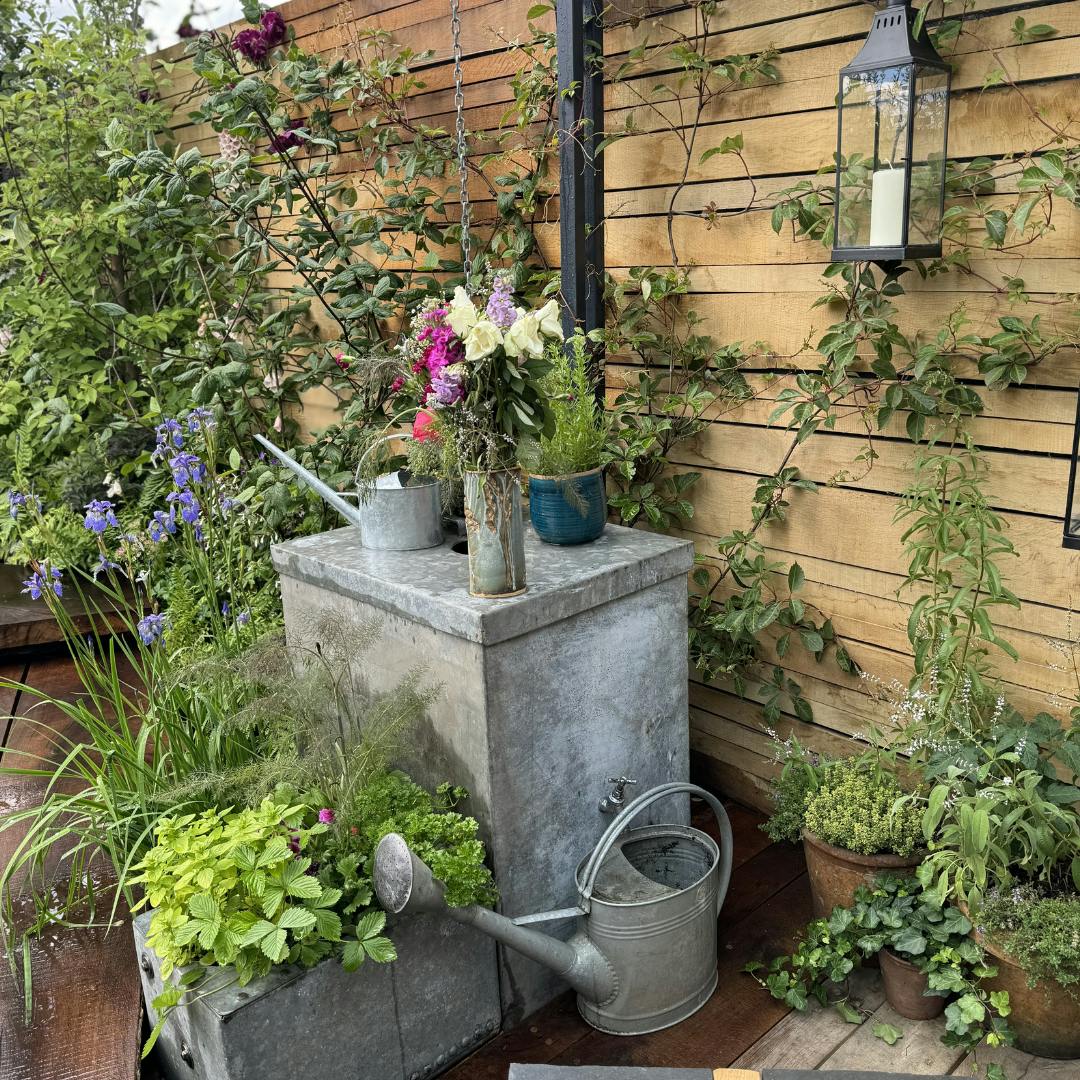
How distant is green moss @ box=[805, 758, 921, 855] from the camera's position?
2086mm

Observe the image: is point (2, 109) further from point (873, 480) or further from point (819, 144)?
point (873, 480)

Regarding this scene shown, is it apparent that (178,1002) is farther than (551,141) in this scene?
No

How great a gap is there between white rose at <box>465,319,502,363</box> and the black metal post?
886mm

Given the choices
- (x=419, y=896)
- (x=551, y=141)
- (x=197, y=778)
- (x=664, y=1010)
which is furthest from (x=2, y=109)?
(x=664, y=1010)

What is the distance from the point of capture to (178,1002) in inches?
67.9

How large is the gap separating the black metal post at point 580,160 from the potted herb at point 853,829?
1327mm

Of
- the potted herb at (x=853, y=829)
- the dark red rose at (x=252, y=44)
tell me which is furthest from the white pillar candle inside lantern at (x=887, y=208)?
the dark red rose at (x=252, y=44)

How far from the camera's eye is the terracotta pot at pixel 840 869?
209 centimetres

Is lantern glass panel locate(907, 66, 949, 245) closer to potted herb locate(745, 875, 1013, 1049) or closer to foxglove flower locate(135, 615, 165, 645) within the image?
potted herb locate(745, 875, 1013, 1049)

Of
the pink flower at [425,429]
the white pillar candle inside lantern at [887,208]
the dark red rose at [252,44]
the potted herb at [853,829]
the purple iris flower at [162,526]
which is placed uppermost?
the dark red rose at [252,44]

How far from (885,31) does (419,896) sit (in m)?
1.79

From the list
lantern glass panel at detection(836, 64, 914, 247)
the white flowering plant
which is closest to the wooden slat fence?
lantern glass panel at detection(836, 64, 914, 247)

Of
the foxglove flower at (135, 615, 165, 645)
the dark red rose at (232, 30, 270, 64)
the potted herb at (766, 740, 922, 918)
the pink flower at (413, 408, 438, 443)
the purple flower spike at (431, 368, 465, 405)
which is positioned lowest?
the potted herb at (766, 740, 922, 918)

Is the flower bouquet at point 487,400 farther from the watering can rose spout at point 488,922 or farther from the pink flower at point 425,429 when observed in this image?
the watering can rose spout at point 488,922
